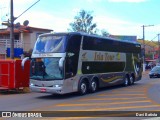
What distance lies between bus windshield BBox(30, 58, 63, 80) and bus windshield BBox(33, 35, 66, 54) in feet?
1.81

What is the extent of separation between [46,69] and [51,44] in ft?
4.92

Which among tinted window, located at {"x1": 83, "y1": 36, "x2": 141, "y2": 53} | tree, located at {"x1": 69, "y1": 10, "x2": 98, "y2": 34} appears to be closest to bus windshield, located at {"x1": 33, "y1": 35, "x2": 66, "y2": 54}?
tinted window, located at {"x1": 83, "y1": 36, "x2": 141, "y2": 53}

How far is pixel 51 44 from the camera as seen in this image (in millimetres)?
20188

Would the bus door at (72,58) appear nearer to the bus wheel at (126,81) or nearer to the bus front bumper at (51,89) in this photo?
the bus front bumper at (51,89)

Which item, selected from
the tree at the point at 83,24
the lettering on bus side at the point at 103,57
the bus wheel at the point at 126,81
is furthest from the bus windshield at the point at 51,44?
the tree at the point at 83,24

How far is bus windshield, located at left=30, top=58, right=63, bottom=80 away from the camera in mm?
19297

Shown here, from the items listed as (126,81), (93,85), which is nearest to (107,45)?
(93,85)

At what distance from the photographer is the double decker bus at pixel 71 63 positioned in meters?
19.3

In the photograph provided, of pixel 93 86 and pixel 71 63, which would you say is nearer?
pixel 71 63

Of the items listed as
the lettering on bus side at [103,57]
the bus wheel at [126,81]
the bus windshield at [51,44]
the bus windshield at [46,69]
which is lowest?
the bus wheel at [126,81]

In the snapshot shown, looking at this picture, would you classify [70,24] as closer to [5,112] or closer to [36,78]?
[36,78]

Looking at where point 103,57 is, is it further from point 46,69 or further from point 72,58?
point 46,69

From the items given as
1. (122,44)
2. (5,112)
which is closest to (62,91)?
(5,112)

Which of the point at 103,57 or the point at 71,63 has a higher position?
the point at 103,57
